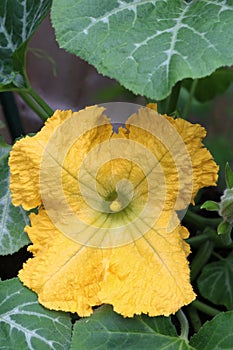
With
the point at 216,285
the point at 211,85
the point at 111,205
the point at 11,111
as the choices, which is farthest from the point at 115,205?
the point at 211,85

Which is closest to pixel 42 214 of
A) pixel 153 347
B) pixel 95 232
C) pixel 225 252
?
pixel 95 232

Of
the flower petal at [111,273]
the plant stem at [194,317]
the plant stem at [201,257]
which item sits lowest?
the plant stem at [194,317]

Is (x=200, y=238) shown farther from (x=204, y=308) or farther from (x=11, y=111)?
(x=11, y=111)

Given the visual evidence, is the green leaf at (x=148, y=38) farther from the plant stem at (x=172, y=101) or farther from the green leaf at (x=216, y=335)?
the green leaf at (x=216, y=335)

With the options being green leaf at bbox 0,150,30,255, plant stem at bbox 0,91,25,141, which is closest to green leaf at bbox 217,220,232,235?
green leaf at bbox 0,150,30,255

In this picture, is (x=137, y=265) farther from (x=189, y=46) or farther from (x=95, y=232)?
(x=189, y=46)

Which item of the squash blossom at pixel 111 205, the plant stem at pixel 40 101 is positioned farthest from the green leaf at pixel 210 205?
the plant stem at pixel 40 101
